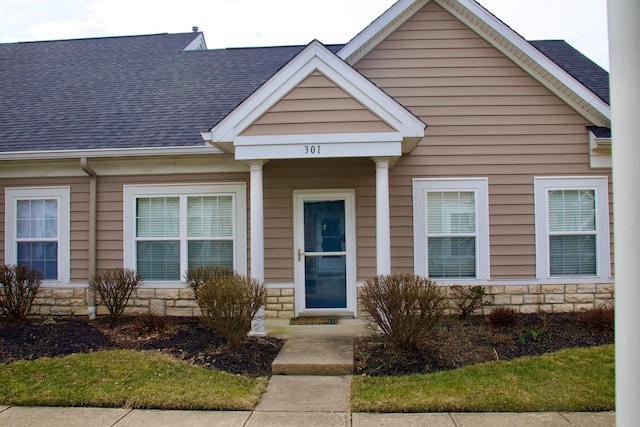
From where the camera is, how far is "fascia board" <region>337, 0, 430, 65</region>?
7871 mm

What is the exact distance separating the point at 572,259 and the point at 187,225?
6.34 metres

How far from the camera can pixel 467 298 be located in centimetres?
768

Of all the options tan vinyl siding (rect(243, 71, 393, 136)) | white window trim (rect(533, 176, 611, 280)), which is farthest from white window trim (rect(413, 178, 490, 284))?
tan vinyl siding (rect(243, 71, 393, 136))

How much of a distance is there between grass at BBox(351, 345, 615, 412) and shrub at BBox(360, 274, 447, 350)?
557mm

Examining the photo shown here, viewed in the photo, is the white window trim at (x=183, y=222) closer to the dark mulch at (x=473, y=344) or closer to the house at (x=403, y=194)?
the house at (x=403, y=194)

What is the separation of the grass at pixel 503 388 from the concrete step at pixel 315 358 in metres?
0.36

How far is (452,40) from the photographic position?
8164 mm

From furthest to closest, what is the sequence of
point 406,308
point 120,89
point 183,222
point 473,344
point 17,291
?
point 120,89 < point 183,222 < point 17,291 < point 473,344 < point 406,308

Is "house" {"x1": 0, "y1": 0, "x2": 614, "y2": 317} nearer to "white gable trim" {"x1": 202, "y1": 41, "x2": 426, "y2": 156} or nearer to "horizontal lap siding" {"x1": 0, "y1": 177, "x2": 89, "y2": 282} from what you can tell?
"horizontal lap siding" {"x1": 0, "y1": 177, "x2": 89, "y2": 282}

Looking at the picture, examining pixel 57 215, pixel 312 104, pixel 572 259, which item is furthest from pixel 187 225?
pixel 572 259

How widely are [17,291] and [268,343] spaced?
13.4 ft

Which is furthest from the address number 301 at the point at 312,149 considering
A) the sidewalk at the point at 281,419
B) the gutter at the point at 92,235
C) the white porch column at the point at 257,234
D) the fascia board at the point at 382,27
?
the gutter at the point at 92,235

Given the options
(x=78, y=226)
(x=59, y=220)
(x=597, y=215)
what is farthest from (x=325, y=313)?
(x=59, y=220)

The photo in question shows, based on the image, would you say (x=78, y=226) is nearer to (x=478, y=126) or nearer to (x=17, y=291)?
(x=17, y=291)
